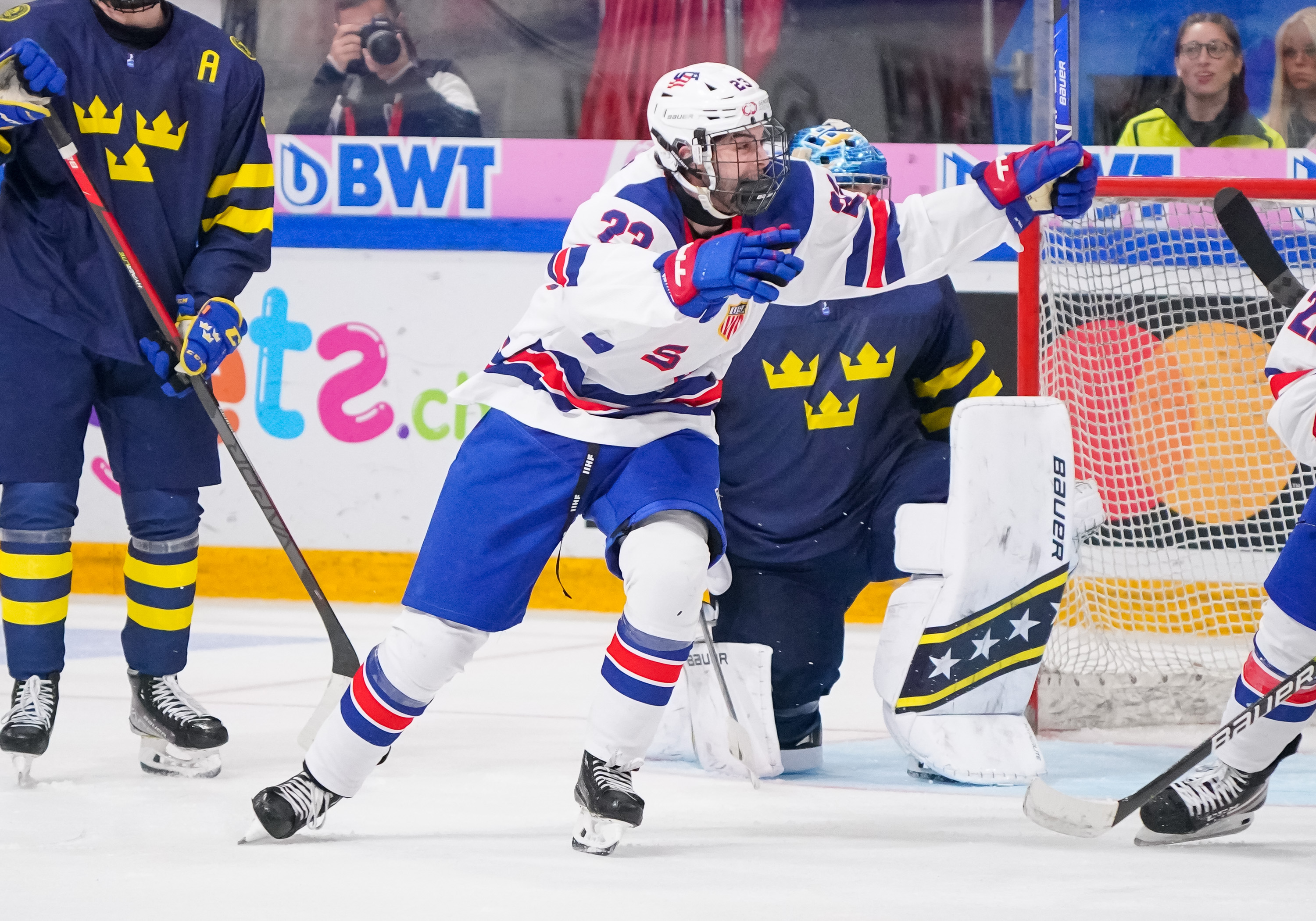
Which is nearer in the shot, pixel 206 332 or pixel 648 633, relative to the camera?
pixel 648 633

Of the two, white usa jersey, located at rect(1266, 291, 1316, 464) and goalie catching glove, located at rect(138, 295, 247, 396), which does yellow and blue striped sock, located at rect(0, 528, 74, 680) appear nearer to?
goalie catching glove, located at rect(138, 295, 247, 396)

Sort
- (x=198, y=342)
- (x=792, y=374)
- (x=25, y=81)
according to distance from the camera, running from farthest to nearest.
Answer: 1. (x=792, y=374)
2. (x=198, y=342)
3. (x=25, y=81)

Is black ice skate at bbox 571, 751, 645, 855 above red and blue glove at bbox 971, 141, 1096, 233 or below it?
below

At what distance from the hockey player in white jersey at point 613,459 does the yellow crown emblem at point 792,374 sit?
→ 0.68 meters

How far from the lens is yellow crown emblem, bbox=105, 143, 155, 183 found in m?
2.69

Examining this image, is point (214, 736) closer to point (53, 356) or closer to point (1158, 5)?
point (53, 356)

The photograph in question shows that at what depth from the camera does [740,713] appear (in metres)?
2.77

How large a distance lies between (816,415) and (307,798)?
3.95 feet

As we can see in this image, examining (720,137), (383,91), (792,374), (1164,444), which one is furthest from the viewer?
(383,91)

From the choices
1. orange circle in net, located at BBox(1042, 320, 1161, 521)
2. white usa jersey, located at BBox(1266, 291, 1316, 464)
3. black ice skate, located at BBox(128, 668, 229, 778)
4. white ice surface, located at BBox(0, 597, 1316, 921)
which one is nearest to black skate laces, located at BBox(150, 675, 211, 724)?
black ice skate, located at BBox(128, 668, 229, 778)

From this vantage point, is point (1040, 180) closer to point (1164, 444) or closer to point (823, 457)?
point (823, 457)

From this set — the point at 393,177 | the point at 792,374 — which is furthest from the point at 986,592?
the point at 393,177

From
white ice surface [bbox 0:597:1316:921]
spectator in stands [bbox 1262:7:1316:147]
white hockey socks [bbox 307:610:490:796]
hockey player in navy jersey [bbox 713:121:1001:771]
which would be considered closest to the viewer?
white ice surface [bbox 0:597:1316:921]

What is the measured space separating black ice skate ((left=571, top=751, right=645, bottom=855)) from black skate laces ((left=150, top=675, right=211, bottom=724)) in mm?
849
